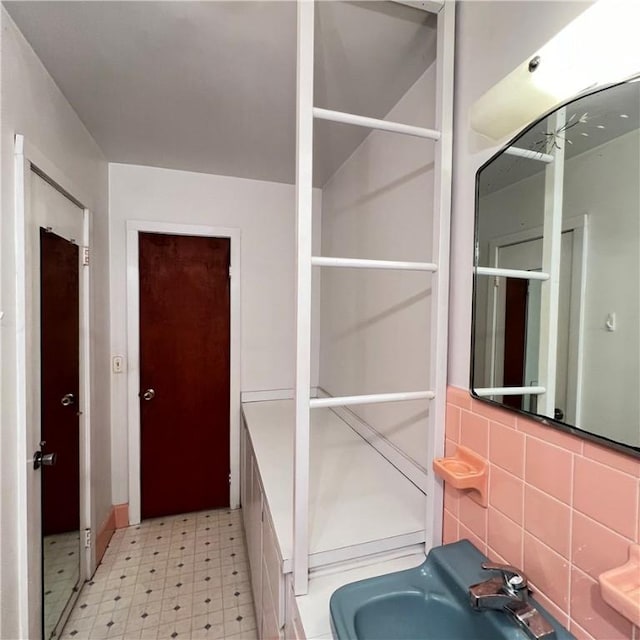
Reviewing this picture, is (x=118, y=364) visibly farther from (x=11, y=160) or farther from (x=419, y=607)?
(x=419, y=607)

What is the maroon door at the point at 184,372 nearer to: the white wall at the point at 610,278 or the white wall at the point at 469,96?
the white wall at the point at 469,96

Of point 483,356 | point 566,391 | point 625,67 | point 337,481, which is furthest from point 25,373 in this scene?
point 625,67

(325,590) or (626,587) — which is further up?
(626,587)

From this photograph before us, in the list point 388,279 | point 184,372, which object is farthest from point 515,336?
point 184,372

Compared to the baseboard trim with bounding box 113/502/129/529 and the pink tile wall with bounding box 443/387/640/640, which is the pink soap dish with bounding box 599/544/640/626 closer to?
the pink tile wall with bounding box 443/387/640/640

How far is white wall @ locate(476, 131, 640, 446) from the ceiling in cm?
86

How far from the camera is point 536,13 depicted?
2.58 feet

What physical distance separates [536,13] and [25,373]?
1.84m

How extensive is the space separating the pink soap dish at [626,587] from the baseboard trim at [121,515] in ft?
8.91

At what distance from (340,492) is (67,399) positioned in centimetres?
137

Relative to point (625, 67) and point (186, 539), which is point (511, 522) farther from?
point (186, 539)

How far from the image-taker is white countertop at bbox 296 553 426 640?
822 mm

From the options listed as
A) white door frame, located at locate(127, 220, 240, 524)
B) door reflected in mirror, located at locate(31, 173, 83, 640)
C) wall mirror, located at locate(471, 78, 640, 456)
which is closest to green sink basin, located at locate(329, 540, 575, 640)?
wall mirror, located at locate(471, 78, 640, 456)

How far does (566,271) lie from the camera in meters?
0.72
